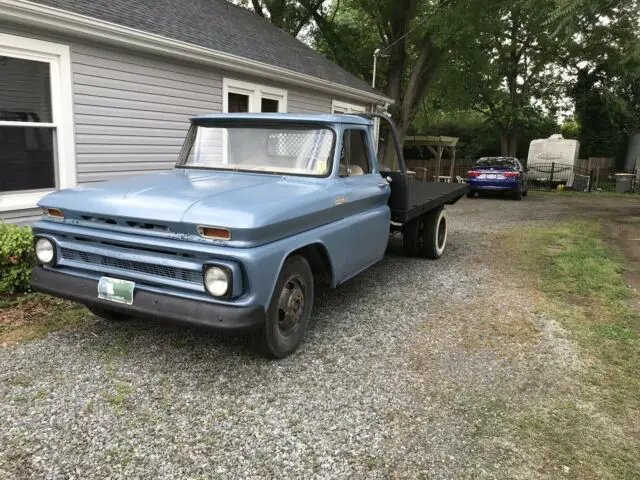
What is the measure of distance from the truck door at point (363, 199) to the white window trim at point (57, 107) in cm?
407

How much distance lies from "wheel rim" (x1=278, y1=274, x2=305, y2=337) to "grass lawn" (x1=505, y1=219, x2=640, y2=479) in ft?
5.94

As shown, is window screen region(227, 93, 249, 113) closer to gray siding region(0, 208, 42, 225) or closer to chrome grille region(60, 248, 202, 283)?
gray siding region(0, 208, 42, 225)

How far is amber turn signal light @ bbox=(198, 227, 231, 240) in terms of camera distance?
330 cm

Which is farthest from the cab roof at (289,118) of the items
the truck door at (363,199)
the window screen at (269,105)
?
the window screen at (269,105)

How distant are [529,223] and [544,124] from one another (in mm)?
19489

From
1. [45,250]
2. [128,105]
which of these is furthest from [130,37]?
[45,250]

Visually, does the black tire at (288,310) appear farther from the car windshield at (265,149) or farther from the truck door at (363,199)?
the car windshield at (265,149)

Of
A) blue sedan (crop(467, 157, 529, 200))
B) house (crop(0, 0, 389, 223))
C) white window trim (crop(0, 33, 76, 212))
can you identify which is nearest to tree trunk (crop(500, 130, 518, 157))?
blue sedan (crop(467, 157, 529, 200))

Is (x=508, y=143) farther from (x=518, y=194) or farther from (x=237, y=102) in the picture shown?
(x=237, y=102)

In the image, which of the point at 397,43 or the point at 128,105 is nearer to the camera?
the point at 128,105

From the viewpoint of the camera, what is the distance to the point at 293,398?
3.44 metres

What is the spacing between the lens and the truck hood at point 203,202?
11.0 ft

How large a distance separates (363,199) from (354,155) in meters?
0.47

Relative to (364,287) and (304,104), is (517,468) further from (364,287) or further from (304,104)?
(304,104)
